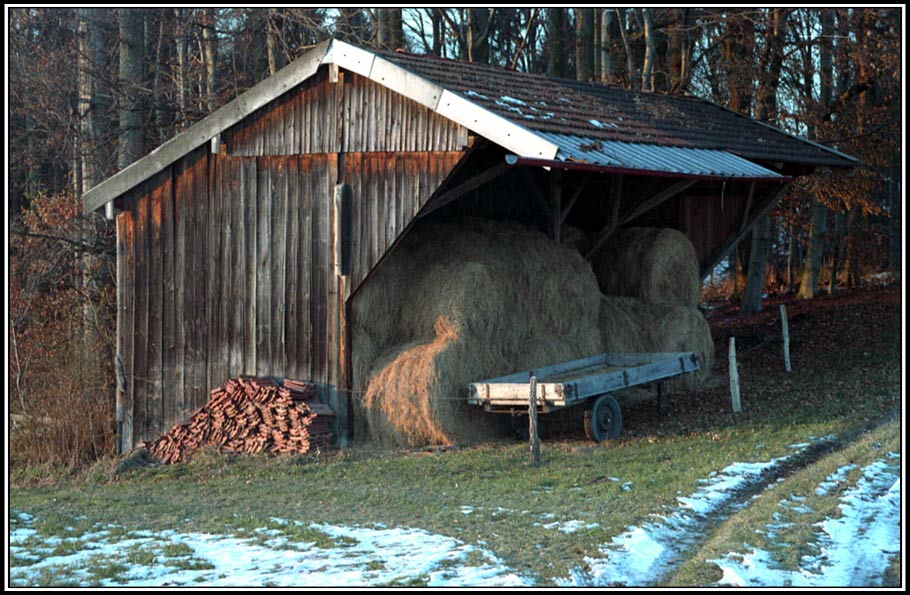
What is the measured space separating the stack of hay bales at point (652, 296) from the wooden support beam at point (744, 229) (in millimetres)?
1355

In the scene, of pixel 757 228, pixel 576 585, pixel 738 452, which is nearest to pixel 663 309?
pixel 738 452

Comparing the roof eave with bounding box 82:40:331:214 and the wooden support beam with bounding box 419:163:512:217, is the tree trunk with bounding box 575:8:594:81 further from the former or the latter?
the roof eave with bounding box 82:40:331:214

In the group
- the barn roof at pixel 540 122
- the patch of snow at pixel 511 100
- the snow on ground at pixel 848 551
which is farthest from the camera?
the patch of snow at pixel 511 100

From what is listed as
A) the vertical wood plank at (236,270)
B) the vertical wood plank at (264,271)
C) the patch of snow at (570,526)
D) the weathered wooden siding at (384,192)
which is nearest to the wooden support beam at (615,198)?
the weathered wooden siding at (384,192)

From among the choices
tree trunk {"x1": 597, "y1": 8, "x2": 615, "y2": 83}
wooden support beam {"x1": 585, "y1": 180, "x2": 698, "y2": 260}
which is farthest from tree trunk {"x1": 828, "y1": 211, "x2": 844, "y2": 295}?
wooden support beam {"x1": 585, "y1": 180, "x2": 698, "y2": 260}

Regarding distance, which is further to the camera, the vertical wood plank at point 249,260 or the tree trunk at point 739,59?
the tree trunk at point 739,59

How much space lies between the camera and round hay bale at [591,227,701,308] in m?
16.2

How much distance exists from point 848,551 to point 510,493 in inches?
126

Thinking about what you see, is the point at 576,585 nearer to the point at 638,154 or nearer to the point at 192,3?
the point at 638,154

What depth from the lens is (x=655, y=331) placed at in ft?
51.9

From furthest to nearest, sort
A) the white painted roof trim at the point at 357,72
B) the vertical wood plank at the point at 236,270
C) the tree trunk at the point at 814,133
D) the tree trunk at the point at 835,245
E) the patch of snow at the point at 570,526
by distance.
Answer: the tree trunk at the point at 835,245 → the tree trunk at the point at 814,133 → the vertical wood plank at the point at 236,270 → the white painted roof trim at the point at 357,72 → the patch of snow at the point at 570,526

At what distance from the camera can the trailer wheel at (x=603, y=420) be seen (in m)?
13.2

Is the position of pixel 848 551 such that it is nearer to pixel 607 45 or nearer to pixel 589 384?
pixel 589 384

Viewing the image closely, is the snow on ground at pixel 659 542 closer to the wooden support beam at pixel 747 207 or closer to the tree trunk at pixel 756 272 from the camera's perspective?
the wooden support beam at pixel 747 207
